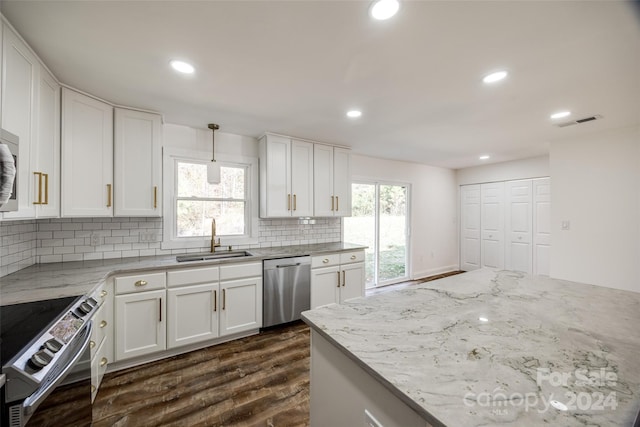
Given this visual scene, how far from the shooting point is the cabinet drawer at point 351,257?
3541 millimetres

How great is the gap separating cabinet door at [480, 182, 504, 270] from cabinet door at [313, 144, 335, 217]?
3.77 meters

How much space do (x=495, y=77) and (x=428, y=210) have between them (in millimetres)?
3900

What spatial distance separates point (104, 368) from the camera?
210 centimetres

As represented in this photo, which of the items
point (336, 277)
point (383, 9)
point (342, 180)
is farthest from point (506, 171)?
point (383, 9)

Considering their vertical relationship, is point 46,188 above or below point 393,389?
above

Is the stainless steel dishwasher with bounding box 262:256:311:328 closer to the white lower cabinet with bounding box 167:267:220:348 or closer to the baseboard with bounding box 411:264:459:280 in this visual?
the white lower cabinet with bounding box 167:267:220:348

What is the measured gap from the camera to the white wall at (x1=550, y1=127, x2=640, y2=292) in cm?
300

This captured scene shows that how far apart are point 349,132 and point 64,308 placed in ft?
9.94

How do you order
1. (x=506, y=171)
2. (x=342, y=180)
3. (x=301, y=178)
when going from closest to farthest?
(x=301, y=178)
(x=342, y=180)
(x=506, y=171)

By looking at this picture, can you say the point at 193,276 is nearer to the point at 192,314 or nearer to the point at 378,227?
the point at 192,314

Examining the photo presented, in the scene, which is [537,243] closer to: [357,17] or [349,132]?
[349,132]

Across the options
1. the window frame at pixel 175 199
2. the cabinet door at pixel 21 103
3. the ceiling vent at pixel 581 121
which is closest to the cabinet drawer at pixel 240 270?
the window frame at pixel 175 199

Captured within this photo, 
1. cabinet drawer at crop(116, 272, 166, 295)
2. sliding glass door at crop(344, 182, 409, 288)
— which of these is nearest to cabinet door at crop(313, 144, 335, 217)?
sliding glass door at crop(344, 182, 409, 288)

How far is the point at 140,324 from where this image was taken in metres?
2.28
